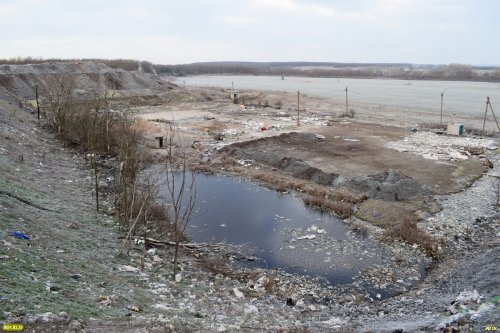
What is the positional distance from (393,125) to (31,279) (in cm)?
2736

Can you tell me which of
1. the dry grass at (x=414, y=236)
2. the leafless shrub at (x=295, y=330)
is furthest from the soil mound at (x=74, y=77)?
the leafless shrub at (x=295, y=330)

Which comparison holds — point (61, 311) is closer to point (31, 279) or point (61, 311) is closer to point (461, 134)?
point (31, 279)

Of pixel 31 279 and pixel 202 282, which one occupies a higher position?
pixel 31 279

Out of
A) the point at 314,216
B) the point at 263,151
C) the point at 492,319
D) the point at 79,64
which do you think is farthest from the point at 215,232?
the point at 79,64

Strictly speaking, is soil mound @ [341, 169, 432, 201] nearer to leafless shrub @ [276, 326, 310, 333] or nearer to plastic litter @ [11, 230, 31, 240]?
leafless shrub @ [276, 326, 310, 333]

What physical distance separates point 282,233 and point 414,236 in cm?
347

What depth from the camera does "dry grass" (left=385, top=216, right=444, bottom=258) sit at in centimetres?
1055

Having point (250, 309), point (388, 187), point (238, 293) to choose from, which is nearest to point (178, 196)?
point (238, 293)

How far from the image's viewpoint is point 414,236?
11.1 metres

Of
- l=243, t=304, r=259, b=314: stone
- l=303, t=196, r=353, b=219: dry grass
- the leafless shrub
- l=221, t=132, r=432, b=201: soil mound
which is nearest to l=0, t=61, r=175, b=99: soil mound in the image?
l=221, t=132, r=432, b=201: soil mound

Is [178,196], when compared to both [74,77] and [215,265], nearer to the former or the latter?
[215,265]

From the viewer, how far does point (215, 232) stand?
1193 centimetres

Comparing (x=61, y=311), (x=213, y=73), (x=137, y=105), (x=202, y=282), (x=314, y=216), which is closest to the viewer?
(x=61, y=311)

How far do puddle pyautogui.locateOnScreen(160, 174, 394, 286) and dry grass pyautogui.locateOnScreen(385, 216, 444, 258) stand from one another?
0.75 meters
